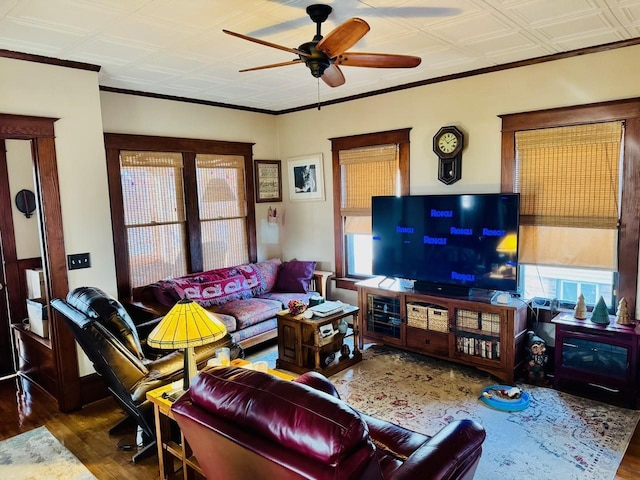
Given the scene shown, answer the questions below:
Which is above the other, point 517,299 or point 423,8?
point 423,8

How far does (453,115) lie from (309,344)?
2.64m

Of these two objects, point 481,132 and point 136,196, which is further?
point 136,196

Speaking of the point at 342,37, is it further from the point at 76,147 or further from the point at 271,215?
the point at 271,215

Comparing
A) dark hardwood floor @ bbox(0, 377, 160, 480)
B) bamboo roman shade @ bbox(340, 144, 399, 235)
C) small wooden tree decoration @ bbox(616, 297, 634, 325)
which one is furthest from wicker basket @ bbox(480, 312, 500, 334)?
dark hardwood floor @ bbox(0, 377, 160, 480)

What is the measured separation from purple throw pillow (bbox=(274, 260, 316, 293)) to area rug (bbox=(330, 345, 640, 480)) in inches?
53.4

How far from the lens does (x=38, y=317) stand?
12.6 feet

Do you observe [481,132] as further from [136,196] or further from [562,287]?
[136,196]

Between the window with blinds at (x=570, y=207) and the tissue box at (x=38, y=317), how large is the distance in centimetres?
420

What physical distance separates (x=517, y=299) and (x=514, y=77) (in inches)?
78.5

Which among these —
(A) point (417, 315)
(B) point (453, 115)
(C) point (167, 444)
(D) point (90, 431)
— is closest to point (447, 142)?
(B) point (453, 115)

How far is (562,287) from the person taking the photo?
406 cm

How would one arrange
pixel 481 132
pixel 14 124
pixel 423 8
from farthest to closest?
pixel 481 132 → pixel 14 124 → pixel 423 8

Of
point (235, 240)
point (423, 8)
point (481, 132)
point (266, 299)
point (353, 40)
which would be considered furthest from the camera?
point (235, 240)

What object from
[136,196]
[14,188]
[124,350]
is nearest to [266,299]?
[136,196]
